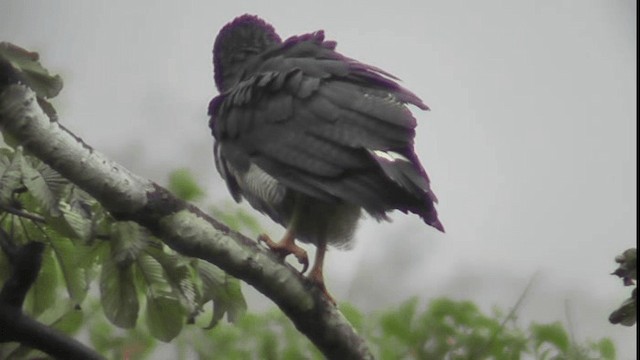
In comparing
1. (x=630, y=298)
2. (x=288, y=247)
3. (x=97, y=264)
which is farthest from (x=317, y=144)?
(x=630, y=298)

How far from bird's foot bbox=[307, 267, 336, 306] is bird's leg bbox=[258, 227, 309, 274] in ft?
0.34

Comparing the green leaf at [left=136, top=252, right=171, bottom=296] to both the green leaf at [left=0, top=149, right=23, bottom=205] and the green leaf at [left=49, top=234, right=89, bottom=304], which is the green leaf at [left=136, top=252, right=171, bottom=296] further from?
the green leaf at [left=0, top=149, right=23, bottom=205]

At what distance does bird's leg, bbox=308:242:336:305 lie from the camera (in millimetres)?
3094

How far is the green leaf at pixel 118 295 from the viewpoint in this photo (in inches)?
113

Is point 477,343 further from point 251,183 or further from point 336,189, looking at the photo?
point 251,183

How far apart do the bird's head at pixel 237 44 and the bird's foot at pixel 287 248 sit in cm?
97

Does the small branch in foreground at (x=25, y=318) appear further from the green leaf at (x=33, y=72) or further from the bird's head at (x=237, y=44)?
the bird's head at (x=237, y=44)

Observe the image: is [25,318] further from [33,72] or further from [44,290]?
[33,72]

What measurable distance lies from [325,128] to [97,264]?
2.92 feet

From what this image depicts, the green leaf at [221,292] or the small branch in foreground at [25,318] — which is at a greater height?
the green leaf at [221,292]

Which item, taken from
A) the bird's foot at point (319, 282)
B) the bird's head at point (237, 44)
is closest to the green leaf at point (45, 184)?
the bird's foot at point (319, 282)

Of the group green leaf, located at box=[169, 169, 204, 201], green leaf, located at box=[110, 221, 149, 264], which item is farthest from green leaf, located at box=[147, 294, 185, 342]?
green leaf, located at box=[169, 169, 204, 201]

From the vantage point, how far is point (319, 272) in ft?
10.9

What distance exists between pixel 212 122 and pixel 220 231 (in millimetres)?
1139
